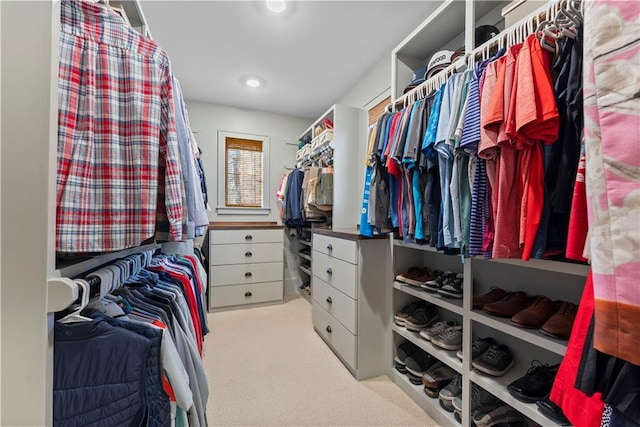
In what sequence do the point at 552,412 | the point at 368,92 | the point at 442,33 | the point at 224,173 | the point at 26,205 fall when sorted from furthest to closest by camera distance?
the point at 224,173
the point at 368,92
the point at 442,33
the point at 552,412
the point at 26,205

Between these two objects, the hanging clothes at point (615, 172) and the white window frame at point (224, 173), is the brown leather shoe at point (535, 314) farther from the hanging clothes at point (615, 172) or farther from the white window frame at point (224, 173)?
the white window frame at point (224, 173)

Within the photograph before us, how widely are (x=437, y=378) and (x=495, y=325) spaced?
0.55m

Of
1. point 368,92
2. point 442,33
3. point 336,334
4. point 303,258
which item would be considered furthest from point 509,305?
point 303,258

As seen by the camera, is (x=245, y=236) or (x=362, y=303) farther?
(x=245, y=236)

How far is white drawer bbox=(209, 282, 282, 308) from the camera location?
2.78 metres

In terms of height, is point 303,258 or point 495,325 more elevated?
point 495,325

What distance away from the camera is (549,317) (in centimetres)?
100

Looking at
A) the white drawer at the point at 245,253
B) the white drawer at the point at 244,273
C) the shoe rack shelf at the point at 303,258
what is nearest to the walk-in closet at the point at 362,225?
the white drawer at the point at 244,273

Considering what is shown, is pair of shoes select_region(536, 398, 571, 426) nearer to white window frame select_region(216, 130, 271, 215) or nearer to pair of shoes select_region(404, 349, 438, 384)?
pair of shoes select_region(404, 349, 438, 384)

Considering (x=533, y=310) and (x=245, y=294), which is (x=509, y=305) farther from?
(x=245, y=294)

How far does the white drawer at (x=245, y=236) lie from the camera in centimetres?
277

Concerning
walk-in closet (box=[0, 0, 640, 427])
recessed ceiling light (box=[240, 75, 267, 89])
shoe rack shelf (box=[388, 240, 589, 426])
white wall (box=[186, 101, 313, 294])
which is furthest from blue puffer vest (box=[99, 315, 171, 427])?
white wall (box=[186, 101, 313, 294])

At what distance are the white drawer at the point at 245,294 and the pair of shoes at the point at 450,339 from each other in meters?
2.00

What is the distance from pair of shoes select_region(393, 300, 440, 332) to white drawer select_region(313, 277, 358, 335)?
0.87 feet
